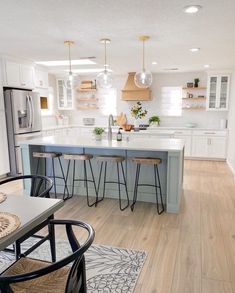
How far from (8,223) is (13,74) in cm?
448

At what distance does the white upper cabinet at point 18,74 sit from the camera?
492 cm

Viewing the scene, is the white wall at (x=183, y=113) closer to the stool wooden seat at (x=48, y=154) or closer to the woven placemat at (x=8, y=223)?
the stool wooden seat at (x=48, y=154)

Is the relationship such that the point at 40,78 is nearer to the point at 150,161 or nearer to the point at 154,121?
the point at 154,121

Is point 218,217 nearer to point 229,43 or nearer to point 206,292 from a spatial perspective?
point 206,292

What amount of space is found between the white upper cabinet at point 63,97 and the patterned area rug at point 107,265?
18.2ft

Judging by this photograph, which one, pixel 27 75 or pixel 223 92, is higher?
pixel 27 75

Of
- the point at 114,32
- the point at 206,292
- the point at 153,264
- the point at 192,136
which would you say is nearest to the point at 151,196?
the point at 153,264

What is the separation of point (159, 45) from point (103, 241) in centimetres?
307

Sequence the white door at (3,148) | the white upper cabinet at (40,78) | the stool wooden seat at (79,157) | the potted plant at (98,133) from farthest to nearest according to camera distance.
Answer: the white upper cabinet at (40,78), the white door at (3,148), the potted plant at (98,133), the stool wooden seat at (79,157)

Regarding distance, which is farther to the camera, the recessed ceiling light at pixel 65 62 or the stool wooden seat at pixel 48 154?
the recessed ceiling light at pixel 65 62

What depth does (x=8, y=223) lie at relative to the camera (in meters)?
1.32

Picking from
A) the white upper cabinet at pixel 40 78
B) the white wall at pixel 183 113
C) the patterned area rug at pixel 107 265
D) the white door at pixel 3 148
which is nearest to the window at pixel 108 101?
the white wall at pixel 183 113

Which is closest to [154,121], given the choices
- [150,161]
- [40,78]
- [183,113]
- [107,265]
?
[183,113]

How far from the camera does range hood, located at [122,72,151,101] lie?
695cm
